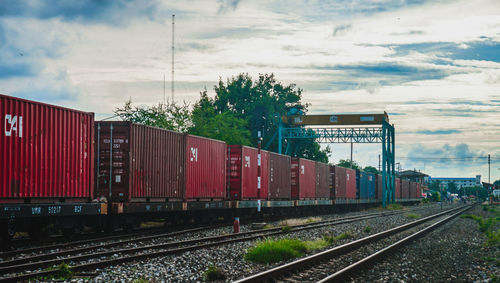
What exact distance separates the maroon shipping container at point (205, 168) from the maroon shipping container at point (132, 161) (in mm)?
1995

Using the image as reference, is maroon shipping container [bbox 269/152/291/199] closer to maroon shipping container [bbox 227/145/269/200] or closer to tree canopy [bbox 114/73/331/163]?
maroon shipping container [bbox 227/145/269/200]

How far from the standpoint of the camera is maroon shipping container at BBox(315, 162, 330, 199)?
40384mm

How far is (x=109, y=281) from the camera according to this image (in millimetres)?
9594

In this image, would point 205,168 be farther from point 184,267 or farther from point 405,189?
point 405,189

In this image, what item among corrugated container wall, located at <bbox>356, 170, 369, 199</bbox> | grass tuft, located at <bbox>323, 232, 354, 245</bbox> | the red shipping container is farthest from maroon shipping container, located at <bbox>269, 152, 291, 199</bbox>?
the red shipping container

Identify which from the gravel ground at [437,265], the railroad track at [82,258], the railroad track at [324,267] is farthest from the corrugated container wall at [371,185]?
the railroad track at [82,258]

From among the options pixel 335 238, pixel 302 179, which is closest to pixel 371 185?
pixel 302 179

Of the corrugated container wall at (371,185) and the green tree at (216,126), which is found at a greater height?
the green tree at (216,126)

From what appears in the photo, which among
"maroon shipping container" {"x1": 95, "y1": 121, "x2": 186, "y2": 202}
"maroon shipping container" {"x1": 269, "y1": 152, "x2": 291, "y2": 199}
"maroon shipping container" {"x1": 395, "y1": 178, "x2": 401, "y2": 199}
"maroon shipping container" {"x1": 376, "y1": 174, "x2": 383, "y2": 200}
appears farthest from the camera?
"maroon shipping container" {"x1": 395, "y1": 178, "x2": 401, "y2": 199}

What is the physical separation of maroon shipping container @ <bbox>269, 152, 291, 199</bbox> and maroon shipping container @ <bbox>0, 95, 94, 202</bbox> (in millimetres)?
16048

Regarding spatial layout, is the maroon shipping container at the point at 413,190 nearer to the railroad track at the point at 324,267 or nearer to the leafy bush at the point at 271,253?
the railroad track at the point at 324,267

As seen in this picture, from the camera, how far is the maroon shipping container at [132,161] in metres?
18.2

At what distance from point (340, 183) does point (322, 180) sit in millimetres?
4527

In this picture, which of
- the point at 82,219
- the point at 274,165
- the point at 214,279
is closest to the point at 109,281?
the point at 214,279
